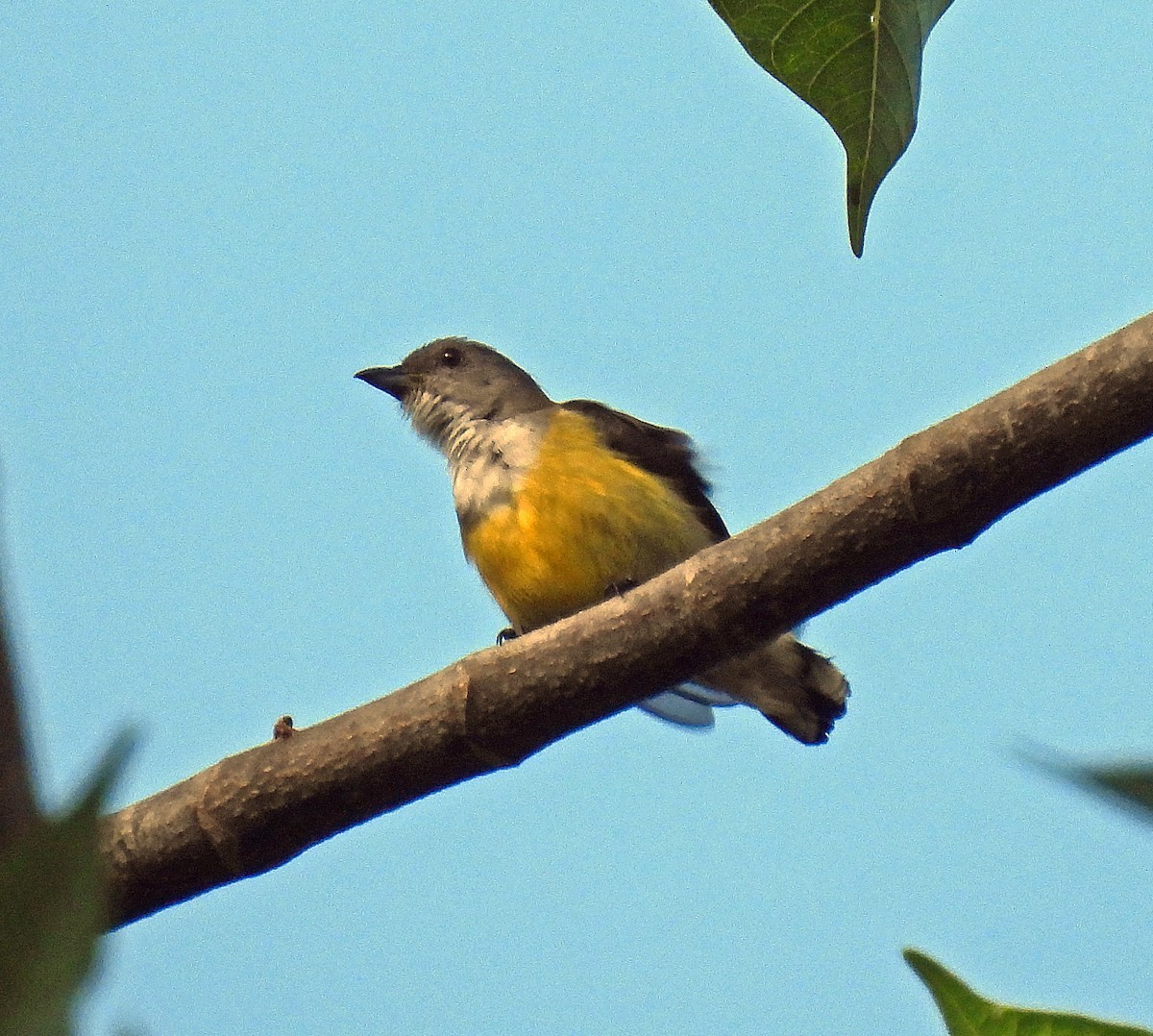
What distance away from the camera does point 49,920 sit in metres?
0.51

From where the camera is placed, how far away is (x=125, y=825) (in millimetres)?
2930

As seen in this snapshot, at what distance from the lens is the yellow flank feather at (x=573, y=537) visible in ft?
18.6

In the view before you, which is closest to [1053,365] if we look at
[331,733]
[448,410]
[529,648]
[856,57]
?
[856,57]

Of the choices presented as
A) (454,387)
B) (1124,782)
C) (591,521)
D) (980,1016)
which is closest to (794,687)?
(591,521)

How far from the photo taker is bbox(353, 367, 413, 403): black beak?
7594mm

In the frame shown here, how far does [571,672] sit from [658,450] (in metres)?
3.80

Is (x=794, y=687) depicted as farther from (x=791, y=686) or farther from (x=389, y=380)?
(x=389, y=380)

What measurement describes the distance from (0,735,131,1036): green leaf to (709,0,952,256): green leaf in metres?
1.19

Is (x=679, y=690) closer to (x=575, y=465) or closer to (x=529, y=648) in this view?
(x=575, y=465)

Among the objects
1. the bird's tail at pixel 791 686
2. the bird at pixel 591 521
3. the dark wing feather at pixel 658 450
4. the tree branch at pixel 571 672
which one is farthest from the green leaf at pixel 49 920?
the dark wing feather at pixel 658 450

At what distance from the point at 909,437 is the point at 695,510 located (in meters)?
3.83

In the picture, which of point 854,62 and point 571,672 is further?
point 571,672

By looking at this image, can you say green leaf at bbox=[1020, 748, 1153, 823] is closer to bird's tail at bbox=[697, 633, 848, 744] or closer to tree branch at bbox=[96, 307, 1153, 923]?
tree branch at bbox=[96, 307, 1153, 923]

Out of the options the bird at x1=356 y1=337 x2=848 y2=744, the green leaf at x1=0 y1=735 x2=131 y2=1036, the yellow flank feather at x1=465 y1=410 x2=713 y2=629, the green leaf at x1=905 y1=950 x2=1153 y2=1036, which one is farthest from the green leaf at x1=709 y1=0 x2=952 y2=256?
the yellow flank feather at x1=465 y1=410 x2=713 y2=629
